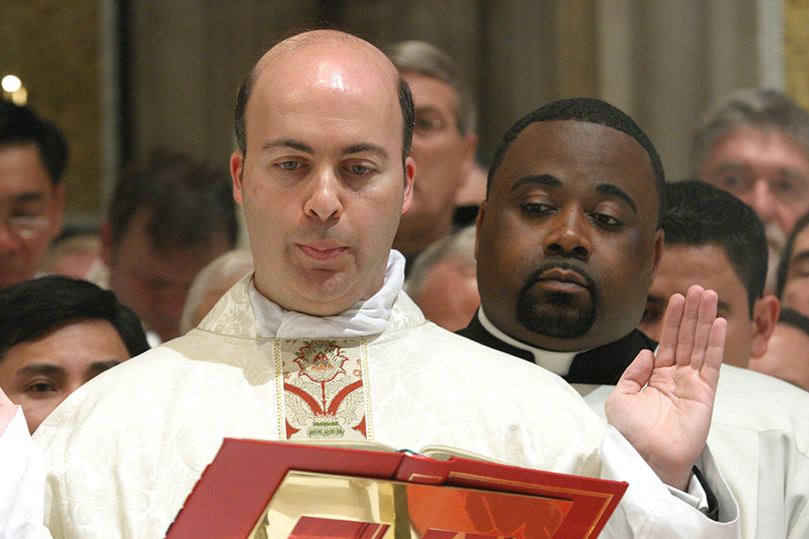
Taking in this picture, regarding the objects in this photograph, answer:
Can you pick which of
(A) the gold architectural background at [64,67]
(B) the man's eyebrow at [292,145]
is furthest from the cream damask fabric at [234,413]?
(A) the gold architectural background at [64,67]

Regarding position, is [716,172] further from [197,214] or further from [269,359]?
[269,359]

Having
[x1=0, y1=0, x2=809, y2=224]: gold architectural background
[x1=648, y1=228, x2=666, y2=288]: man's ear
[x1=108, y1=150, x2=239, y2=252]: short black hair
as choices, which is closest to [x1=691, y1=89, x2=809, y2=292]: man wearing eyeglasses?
[x1=0, y1=0, x2=809, y2=224]: gold architectural background

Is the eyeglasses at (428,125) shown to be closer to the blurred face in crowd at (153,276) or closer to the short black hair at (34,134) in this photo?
the blurred face in crowd at (153,276)

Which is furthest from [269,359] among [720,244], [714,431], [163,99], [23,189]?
[163,99]

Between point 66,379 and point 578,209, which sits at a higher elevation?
point 578,209

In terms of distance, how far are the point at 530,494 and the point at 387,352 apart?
0.62 meters

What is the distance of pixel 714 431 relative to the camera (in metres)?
3.28

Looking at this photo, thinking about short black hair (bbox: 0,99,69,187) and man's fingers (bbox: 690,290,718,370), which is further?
short black hair (bbox: 0,99,69,187)

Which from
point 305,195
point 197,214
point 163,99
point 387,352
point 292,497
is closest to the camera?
point 292,497

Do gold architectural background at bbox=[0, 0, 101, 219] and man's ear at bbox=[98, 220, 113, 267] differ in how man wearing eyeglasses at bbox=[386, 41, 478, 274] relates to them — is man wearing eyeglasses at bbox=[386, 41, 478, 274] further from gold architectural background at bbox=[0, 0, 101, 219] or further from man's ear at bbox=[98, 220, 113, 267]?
Result: gold architectural background at bbox=[0, 0, 101, 219]

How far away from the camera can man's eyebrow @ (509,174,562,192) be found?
10.3 ft

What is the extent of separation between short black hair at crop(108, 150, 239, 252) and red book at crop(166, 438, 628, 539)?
2696 mm

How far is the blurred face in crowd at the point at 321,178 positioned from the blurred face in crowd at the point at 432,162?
183 centimetres

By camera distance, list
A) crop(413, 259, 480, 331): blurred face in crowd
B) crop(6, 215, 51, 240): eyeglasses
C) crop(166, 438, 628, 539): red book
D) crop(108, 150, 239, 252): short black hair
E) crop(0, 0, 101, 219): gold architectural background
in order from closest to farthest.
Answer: crop(166, 438, 628, 539): red book, crop(413, 259, 480, 331): blurred face in crowd, crop(6, 215, 51, 240): eyeglasses, crop(108, 150, 239, 252): short black hair, crop(0, 0, 101, 219): gold architectural background
